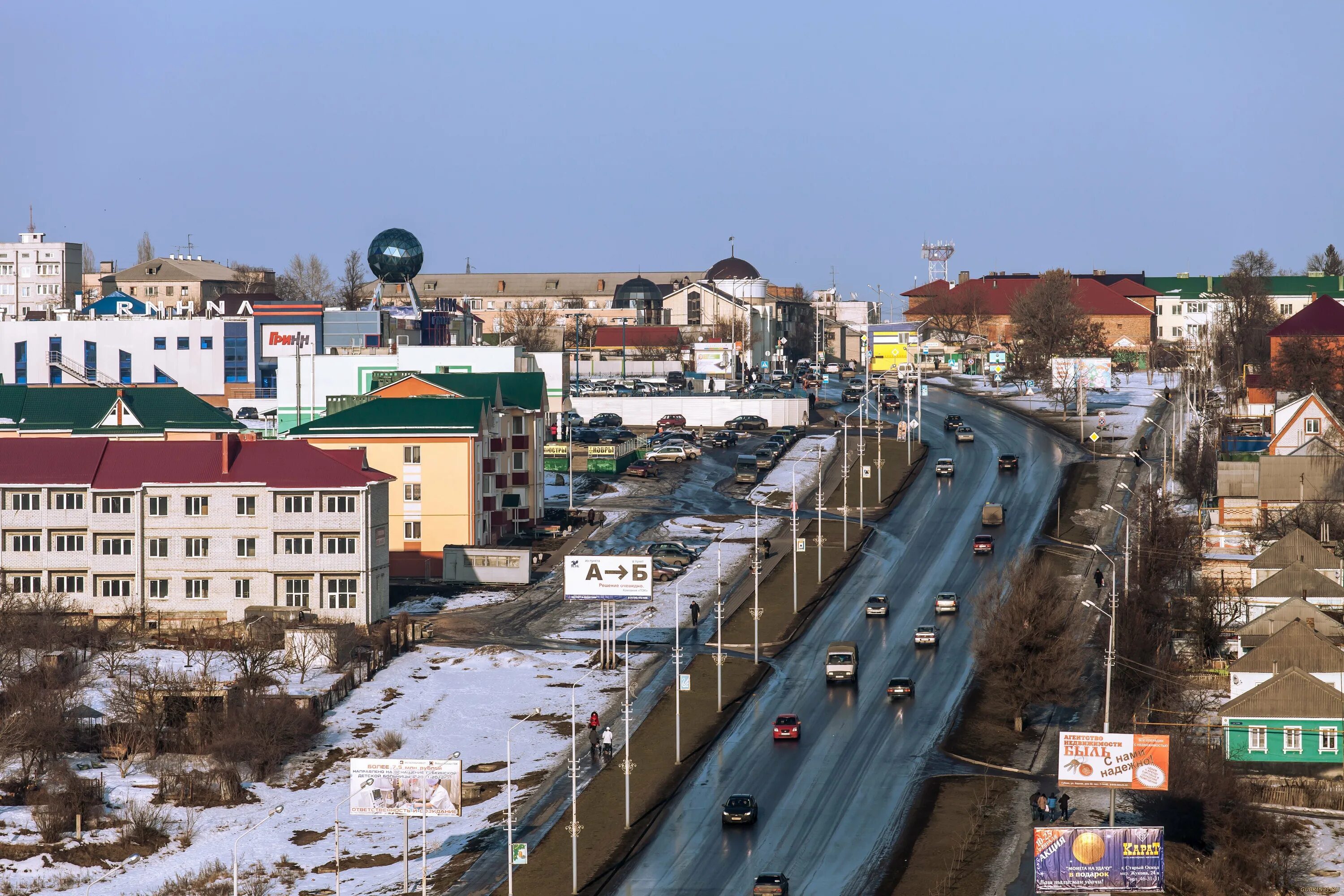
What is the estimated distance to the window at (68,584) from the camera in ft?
298

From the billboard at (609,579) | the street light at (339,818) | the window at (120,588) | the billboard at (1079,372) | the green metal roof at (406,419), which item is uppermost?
the billboard at (1079,372)

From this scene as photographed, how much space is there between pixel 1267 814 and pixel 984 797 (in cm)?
1113

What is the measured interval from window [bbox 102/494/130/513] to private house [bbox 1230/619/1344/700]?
54138mm

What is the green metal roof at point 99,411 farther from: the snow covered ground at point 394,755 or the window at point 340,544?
the snow covered ground at point 394,755

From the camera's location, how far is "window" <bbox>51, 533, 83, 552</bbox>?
91438 mm

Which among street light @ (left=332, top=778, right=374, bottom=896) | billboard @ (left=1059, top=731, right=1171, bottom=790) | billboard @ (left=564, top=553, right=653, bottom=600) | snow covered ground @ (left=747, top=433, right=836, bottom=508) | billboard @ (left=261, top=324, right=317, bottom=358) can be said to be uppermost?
billboard @ (left=261, top=324, right=317, bottom=358)

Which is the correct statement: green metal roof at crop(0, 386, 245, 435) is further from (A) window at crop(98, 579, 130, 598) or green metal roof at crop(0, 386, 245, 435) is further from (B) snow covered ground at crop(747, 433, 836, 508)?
(B) snow covered ground at crop(747, 433, 836, 508)

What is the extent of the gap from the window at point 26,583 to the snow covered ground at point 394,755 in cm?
1928

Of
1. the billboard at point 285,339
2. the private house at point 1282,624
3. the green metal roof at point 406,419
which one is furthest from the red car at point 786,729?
the billboard at point 285,339

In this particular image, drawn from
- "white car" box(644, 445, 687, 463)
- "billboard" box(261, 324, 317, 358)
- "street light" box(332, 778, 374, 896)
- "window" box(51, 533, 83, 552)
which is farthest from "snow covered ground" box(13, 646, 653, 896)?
"billboard" box(261, 324, 317, 358)

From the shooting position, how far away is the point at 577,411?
153750mm

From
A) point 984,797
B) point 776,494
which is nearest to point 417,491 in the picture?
point 776,494

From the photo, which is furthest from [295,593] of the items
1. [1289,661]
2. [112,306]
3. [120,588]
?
[112,306]

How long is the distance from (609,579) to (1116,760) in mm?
28930
